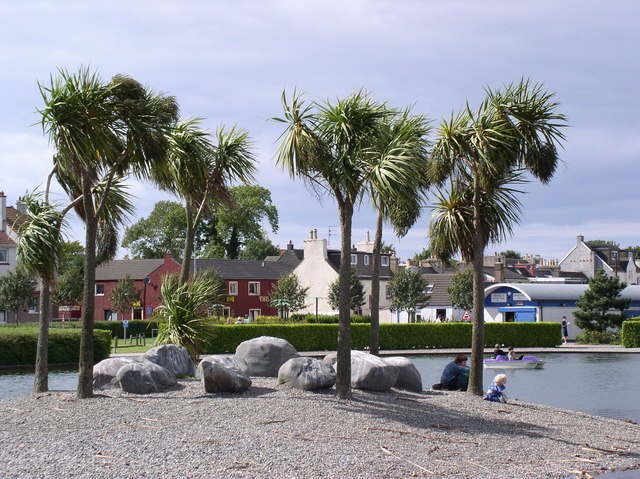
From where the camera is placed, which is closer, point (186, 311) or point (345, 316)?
point (345, 316)

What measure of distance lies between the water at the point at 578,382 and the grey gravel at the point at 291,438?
18.6 ft

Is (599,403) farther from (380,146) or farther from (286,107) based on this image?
(286,107)

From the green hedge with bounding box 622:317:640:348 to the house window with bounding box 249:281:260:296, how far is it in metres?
43.5

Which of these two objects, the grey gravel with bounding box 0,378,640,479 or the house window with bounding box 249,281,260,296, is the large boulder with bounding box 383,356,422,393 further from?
the house window with bounding box 249,281,260,296

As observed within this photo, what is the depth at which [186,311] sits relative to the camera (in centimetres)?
1869

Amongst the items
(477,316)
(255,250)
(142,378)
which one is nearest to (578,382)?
(477,316)

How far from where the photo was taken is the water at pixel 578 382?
67.7 feet

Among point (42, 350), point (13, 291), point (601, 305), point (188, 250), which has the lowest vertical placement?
point (42, 350)

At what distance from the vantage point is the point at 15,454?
1001 centimetres

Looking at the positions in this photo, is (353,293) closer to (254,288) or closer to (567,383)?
(254,288)

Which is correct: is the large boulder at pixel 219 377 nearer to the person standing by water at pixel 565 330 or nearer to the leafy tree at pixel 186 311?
the leafy tree at pixel 186 311

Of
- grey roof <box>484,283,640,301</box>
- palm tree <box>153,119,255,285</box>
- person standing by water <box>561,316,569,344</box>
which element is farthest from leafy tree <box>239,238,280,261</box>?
palm tree <box>153,119,255,285</box>

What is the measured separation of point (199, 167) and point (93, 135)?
4199 millimetres

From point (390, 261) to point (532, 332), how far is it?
3893 cm
